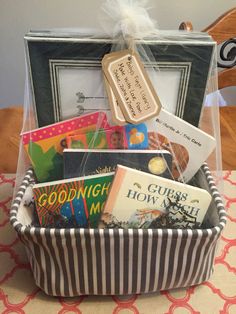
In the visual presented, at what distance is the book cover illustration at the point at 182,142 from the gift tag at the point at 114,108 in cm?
6

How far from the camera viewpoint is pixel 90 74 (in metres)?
0.62

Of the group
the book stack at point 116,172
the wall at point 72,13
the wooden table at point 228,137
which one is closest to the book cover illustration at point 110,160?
the book stack at point 116,172

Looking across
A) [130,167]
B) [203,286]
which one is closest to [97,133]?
[130,167]

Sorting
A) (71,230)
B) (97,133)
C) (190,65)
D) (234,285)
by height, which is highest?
(190,65)

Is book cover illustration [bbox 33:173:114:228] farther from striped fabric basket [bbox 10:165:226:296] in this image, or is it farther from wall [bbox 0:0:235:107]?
wall [bbox 0:0:235:107]

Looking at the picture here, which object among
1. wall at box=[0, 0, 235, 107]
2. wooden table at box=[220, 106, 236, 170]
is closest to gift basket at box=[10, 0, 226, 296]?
wooden table at box=[220, 106, 236, 170]

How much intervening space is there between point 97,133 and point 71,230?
0.63ft

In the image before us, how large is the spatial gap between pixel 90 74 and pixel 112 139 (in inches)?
4.4

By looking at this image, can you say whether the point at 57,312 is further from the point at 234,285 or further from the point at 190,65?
the point at 190,65

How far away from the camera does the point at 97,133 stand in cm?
64

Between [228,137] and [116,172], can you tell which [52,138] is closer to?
[116,172]

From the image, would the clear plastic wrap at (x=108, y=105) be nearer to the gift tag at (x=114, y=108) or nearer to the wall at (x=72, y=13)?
the gift tag at (x=114, y=108)

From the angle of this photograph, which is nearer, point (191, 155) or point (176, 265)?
point (176, 265)

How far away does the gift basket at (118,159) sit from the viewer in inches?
21.3
